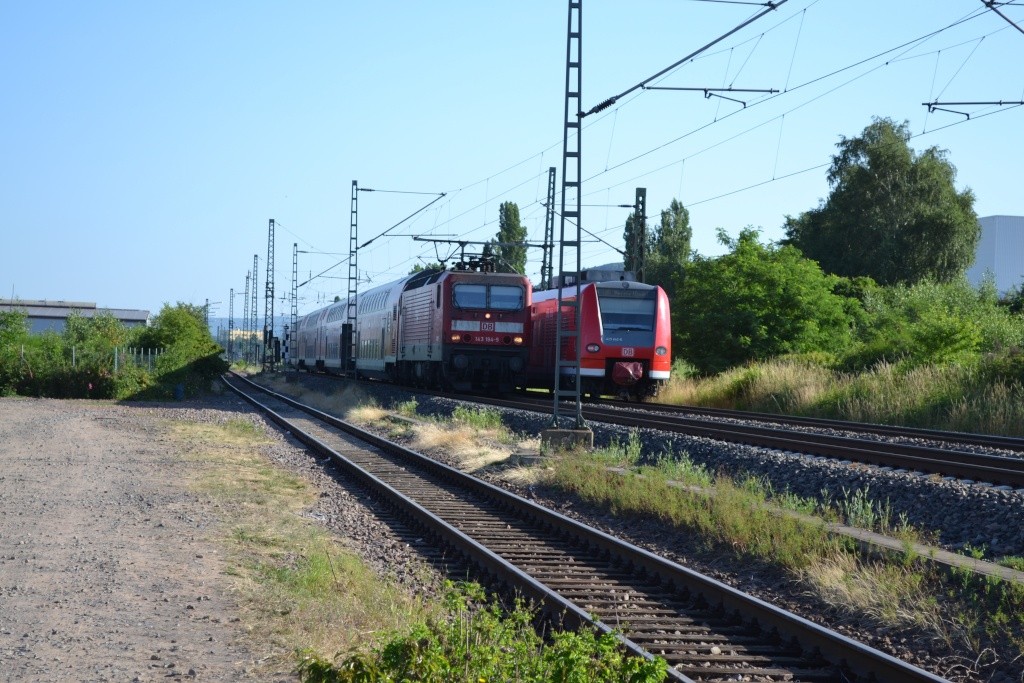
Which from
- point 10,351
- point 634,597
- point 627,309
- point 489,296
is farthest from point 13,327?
point 634,597

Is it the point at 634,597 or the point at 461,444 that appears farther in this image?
the point at 461,444

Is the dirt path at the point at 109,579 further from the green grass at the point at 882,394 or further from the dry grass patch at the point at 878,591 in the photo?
the green grass at the point at 882,394

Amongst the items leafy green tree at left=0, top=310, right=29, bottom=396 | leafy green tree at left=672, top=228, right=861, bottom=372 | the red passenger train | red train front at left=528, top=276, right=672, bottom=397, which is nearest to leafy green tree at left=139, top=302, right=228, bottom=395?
leafy green tree at left=0, top=310, right=29, bottom=396

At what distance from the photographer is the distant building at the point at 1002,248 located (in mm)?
78812

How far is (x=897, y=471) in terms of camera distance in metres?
14.4

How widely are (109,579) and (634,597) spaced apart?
4.01m

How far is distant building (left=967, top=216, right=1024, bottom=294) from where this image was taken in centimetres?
7881

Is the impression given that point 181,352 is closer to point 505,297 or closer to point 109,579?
point 505,297

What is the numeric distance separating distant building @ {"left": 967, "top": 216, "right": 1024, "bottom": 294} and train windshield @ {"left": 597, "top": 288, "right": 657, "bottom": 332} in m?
54.5

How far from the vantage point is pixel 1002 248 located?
259ft

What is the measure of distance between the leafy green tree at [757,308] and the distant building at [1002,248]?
154 ft

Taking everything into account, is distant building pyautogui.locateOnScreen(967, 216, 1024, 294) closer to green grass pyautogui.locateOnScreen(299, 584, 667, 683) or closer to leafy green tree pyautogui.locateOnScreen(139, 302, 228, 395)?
leafy green tree pyautogui.locateOnScreen(139, 302, 228, 395)

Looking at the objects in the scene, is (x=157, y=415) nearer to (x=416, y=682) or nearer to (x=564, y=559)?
(x=564, y=559)

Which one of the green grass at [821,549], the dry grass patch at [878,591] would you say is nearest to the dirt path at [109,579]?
the dry grass patch at [878,591]
